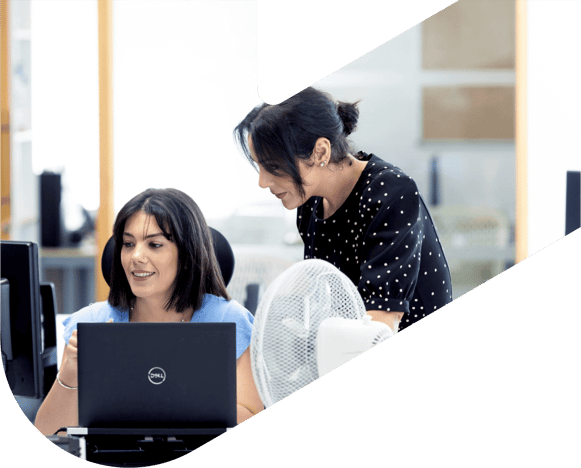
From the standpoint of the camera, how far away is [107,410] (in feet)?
4.18

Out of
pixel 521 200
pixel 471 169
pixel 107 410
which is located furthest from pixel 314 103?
pixel 471 169

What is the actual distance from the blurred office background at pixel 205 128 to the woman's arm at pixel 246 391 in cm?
16

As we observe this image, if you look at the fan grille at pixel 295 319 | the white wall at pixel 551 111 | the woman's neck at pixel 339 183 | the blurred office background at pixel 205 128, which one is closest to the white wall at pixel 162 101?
the blurred office background at pixel 205 128

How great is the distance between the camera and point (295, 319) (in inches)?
46.4

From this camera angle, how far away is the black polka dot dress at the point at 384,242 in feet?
4.11

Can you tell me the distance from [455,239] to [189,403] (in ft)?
2.54

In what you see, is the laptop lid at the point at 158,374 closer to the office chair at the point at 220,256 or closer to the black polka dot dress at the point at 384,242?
the office chair at the point at 220,256

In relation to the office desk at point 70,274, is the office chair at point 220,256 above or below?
above

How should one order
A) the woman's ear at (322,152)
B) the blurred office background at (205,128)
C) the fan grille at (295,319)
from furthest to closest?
the blurred office background at (205,128) < the woman's ear at (322,152) < the fan grille at (295,319)

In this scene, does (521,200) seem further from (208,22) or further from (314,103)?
(208,22)

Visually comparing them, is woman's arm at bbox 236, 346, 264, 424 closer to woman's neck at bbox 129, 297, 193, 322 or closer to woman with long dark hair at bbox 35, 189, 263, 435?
woman with long dark hair at bbox 35, 189, 263, 435

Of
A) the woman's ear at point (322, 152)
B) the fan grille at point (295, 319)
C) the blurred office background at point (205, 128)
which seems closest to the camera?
the fan grille at point (295, 319)

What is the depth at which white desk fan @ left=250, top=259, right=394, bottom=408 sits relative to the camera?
1.17 meters

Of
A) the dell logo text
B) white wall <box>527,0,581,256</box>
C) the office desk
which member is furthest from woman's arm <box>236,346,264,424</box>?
white wall <box>527,0,581,256</box>
